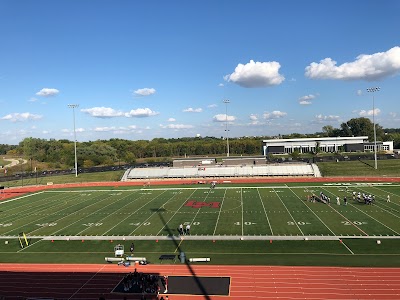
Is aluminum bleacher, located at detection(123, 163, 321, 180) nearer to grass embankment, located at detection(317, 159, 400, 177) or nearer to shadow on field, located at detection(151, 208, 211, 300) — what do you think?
grass embankment, located at detection(317, 159, 400, 177)

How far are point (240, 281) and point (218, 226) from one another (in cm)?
1195

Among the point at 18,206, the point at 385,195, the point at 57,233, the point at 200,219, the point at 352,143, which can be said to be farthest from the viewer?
the point at 352,143

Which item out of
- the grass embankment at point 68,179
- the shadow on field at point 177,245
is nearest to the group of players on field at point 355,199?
the shadow on field at point 177,245

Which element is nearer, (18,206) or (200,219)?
(200,219)

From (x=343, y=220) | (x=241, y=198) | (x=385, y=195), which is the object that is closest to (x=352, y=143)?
(x=385, y=195)

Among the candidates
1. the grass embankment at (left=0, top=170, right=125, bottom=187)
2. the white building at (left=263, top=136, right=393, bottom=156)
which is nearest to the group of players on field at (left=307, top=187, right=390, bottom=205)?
the grass embankment at (left=0, top=170, right=125, bottom=187)

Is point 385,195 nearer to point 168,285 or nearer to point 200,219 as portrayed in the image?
point 200,219

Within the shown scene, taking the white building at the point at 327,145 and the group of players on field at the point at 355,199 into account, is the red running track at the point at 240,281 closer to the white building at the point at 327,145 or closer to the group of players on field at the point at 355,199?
the group of players on field at the point at 355,199

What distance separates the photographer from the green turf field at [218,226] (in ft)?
79.3

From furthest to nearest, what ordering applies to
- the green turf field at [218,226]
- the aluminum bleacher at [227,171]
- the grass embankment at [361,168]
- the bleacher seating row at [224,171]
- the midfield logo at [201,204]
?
the bleacher seating row at [224,171] → the aluminum bleacher at [227,171] → the grass embankment at [361,168] → the midfield logo at [201,204] → the green turf field at [218,226]

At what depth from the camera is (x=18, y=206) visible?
154 ft

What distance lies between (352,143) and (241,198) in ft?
240

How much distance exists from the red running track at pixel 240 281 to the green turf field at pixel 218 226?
143 cm

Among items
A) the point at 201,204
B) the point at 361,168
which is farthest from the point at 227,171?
the point at 201,204
